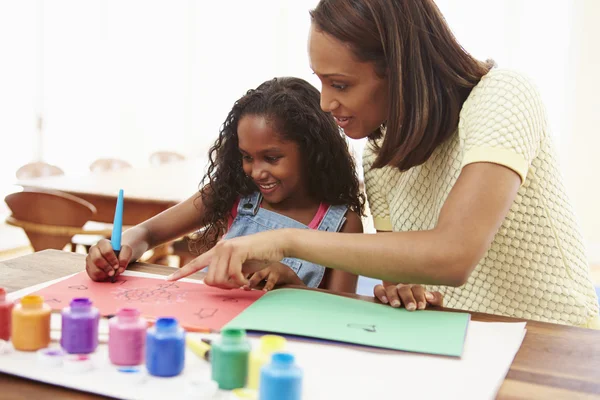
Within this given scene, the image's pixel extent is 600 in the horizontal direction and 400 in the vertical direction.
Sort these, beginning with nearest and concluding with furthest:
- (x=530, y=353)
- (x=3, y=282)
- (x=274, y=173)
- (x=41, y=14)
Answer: (x=530, y=353)
(x=3, y=282)
(x=274, y=173)
(x=41, y=14)

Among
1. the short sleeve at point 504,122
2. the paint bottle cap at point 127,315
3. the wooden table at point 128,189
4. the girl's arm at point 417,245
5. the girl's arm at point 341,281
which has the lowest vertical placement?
the wooden table at point 128,189

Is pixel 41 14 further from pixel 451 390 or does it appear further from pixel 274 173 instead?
pixel 451 390

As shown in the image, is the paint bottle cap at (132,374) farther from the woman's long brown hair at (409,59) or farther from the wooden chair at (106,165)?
the wooden chair at (106,165)

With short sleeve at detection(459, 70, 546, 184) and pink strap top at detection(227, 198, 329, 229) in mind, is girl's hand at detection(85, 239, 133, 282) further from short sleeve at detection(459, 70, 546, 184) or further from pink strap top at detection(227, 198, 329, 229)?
short sleeve at detection(459, 70, 546, 184)

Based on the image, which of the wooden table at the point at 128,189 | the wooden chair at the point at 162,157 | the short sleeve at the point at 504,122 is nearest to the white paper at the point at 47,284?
the short sleeve at the point at 504,122

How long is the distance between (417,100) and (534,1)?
4.27 m

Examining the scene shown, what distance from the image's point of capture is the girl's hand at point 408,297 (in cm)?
105

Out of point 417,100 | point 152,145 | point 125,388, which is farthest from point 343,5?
point 152,145

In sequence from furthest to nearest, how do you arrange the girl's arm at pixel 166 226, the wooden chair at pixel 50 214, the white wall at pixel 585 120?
the white wall at pixel 585 120, the wooden chair at pixel 50 214, the girl's arm at pixel 166 226

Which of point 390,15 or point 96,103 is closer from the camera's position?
point 390,15

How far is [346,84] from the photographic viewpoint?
125 centimetres

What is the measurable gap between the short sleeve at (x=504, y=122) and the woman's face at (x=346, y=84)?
16cm

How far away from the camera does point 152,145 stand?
5.73m

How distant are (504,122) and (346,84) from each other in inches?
11.4
